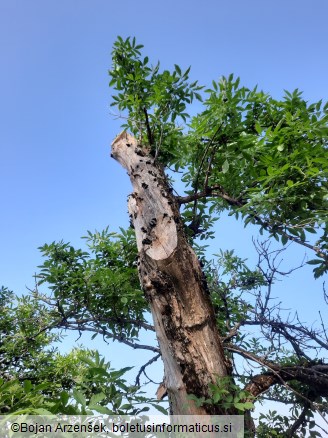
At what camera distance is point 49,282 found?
178 inches

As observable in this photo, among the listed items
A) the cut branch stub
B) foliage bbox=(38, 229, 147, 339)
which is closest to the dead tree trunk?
the cut branch stub

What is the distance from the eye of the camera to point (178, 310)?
261 cm

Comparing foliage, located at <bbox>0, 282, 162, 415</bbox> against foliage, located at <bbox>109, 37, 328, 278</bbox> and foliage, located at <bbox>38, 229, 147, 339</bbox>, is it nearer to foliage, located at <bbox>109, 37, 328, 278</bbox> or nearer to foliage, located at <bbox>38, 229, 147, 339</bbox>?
foliage, located at <bbox>38, 229, 147, 339</bbox>

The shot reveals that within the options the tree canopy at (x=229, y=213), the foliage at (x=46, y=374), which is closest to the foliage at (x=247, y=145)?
the tree canopy at (x=229, y=213)

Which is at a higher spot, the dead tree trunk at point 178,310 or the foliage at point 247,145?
the foliage at point 247,145

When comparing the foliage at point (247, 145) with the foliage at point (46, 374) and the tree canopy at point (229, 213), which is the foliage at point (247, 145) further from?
the foliage at point (46, 374)

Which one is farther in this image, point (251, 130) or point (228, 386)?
point (251, 130)

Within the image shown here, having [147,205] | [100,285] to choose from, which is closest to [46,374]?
[100,285]

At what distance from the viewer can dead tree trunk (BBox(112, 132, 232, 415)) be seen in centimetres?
240

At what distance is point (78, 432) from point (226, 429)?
1.23 m

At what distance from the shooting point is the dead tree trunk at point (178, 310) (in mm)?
2396

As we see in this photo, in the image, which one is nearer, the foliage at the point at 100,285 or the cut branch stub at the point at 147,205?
the cut branch stub at the point at 147,205

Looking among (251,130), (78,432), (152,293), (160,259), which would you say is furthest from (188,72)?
(78,432)

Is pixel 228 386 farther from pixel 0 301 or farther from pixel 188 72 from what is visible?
pixel 0 301
